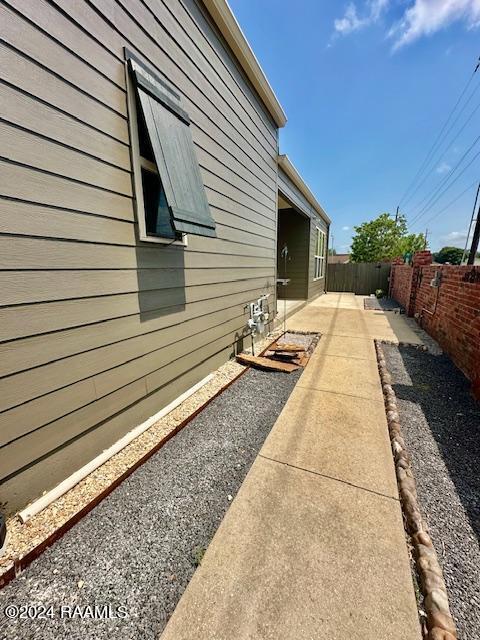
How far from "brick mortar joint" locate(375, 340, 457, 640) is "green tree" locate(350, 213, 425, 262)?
27.5m

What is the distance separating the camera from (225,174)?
3.36 m

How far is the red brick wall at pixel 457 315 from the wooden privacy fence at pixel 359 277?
810cm

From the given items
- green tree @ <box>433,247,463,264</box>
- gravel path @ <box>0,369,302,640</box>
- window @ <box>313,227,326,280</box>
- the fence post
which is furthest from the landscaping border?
green tree @ <box>433,247,463,264</box>

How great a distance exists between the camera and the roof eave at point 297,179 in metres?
5.49

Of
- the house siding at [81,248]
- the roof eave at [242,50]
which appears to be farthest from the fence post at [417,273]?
the house siding at [81,248]

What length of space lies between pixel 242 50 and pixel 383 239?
2641 cm

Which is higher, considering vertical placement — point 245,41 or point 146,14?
point 245,41

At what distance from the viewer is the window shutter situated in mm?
2020

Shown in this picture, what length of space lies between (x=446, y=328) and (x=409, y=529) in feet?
12.9

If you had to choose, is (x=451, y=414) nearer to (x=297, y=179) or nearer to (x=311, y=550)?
(x=311, y=550)

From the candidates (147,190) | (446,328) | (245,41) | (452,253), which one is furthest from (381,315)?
(452,253)

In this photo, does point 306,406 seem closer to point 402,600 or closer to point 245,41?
point 402,600

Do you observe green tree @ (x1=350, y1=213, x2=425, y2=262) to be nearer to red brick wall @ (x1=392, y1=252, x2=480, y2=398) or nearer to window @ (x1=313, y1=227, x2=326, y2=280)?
window @ (x1=313, y1=227, x2=326, y2=280)

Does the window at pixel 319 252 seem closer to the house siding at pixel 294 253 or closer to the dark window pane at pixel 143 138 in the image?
the house siding at pixel 294 253
